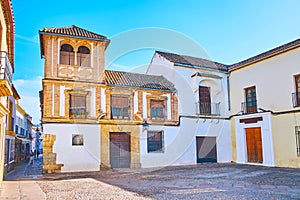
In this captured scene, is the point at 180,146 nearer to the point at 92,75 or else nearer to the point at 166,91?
the point at 166,91

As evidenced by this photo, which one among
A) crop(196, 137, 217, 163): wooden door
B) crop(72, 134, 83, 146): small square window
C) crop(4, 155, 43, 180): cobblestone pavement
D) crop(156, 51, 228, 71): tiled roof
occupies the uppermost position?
crop(156, 51, 228, 71): tiled roof

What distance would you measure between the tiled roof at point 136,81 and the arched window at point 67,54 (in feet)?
6.65

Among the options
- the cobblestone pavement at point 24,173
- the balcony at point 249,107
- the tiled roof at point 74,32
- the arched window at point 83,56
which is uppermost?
the tiled roof at point 74,32

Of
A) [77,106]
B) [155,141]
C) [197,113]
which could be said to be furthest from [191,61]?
[77,106]

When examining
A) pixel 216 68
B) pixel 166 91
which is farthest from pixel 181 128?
pixel 216 68

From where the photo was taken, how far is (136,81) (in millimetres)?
15000

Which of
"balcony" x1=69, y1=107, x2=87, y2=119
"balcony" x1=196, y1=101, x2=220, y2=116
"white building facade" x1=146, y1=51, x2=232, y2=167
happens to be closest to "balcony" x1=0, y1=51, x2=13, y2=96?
"balcony" x1=69, y1=107, x2=87, y2=119

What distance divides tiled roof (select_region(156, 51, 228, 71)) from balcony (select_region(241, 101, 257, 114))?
2.72 m

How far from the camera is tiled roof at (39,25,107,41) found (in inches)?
507

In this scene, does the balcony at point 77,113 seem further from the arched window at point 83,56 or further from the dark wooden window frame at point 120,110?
the arched window at point 83,56

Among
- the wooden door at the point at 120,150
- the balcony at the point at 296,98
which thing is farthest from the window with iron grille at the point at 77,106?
the balcony at the point at 296,98

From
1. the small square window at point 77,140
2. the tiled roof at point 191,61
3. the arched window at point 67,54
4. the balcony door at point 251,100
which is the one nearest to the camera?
the small square window at point 77,140

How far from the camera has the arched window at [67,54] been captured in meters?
13.1

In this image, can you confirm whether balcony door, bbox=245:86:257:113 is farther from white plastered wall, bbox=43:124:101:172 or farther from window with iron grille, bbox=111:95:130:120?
white plastered wall, bbox=43:124:101:172
